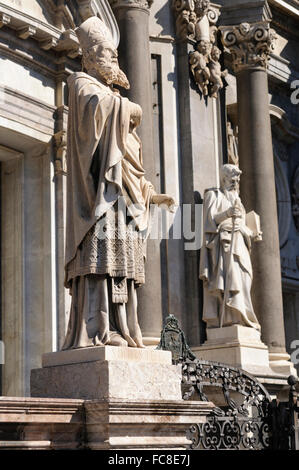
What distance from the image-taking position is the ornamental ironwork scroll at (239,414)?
31.4 ft

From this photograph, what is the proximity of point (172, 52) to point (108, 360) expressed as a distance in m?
9.26

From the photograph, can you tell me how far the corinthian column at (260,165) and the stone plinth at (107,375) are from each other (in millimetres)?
8308

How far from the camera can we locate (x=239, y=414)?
1041 centimetres

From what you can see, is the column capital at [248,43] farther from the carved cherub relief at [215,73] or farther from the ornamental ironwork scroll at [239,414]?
the ornamental ironwork scroll at [239,414]

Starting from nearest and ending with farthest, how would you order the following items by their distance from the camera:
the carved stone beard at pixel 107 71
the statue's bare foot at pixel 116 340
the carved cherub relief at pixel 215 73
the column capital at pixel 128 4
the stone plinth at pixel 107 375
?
the stone plinth at pixel 107 375, the statue's bare foot at pixel 116 340, the carved stone beard at pixel 107 71, the column capital at pixel 128 4, the carved cherub relief at pixel 215 73

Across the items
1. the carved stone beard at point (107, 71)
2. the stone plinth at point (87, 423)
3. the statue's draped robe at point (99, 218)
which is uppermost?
the carved stone beard at point (107, 71)

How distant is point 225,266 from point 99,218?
717 cm

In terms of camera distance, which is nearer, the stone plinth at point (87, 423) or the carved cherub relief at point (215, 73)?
the stone plinth at point (87, 423)

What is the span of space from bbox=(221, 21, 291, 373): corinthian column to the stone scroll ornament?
30.3 inches

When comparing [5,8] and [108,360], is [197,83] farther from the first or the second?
[108,360]

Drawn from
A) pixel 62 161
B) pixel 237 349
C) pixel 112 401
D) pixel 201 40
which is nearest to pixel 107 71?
pixel 112 401

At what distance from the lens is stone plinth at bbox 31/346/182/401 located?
21.9 feet

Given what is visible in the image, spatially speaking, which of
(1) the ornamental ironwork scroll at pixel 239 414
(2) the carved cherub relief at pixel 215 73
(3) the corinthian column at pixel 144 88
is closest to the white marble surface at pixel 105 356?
(1) the ornamental ironwork scroll at pixel 239 414

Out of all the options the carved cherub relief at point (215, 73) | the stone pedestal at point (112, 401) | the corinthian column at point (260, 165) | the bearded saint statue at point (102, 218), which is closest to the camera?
the stone pedestal at point (112, 401)
